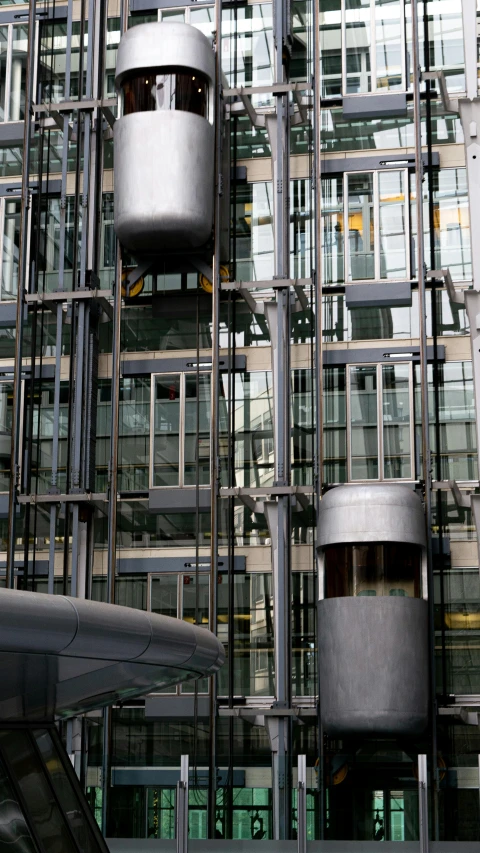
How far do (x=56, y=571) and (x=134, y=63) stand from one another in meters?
8.29

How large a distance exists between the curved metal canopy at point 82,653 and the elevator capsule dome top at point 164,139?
11603 millimetres

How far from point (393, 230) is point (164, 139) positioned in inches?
157

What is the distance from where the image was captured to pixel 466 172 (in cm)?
2169

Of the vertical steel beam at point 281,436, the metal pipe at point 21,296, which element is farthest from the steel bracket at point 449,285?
the metal pipe at point 21,296

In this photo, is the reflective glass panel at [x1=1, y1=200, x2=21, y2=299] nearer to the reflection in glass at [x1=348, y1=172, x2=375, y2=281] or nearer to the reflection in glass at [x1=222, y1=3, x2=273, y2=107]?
the reflection in glass at [x1=222, y1=3, x2=273, y2=107]

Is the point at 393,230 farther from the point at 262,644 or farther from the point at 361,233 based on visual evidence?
the point at 262,644

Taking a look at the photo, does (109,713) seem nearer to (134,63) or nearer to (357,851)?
(357,851)

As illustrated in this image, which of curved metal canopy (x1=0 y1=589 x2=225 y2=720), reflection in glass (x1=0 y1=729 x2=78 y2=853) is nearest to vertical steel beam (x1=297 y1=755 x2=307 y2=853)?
curved metal canopy (x1=0 y1=589 x2=225 y2=720)

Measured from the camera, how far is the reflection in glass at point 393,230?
2178cm

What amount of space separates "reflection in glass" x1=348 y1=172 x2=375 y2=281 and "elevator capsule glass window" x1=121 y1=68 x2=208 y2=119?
2.90 meters

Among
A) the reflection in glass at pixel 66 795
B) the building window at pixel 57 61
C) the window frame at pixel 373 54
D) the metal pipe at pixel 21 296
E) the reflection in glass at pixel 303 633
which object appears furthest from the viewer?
the building window at pixel 57 61

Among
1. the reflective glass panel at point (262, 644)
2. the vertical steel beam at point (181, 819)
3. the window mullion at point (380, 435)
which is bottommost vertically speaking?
the vertical steel beam at point (181, 819)

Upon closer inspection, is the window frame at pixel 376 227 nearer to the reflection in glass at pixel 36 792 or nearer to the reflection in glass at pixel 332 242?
the reflection in glass at pixel 332 242

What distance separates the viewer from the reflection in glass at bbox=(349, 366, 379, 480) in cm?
2100
